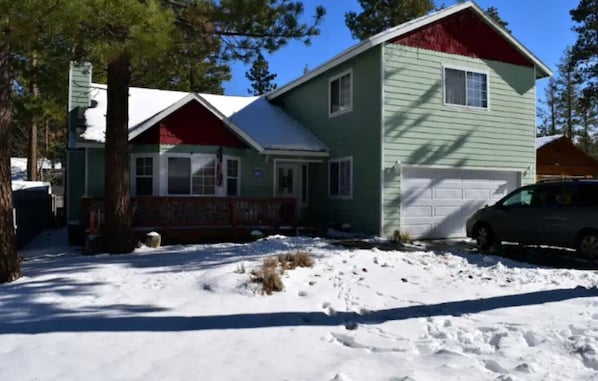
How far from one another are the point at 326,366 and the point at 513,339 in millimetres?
2159

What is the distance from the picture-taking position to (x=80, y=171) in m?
16.4

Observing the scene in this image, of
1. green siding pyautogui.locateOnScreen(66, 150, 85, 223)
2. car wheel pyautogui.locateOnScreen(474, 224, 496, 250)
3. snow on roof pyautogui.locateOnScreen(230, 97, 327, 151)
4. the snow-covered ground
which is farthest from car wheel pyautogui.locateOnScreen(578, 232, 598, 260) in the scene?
green siding pyautogui.locateOnScreen(66, 150, 85, 223)

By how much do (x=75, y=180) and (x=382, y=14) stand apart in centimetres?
2143

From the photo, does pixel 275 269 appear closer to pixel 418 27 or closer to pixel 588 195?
pixel 588 195

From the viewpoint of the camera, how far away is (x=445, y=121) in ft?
48.7

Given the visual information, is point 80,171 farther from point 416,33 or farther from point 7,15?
point 416,33

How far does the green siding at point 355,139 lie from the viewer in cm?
1409

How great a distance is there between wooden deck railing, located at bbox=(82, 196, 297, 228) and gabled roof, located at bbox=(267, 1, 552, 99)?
4.67 m

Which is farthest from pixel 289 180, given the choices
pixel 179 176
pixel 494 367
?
pixel 494 367

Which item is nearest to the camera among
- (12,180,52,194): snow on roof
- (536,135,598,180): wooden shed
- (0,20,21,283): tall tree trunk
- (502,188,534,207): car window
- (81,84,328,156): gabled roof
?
(0,20,21,283): tall tree trunk

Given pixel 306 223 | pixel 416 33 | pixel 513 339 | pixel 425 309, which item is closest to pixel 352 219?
pixel 306 223

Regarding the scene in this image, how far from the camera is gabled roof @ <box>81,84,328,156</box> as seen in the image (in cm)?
1470

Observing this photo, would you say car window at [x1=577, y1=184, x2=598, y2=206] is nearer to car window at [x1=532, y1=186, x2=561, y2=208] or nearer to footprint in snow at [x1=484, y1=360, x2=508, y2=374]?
car window at [x1=532, y1=186, x2=561, y2=208]

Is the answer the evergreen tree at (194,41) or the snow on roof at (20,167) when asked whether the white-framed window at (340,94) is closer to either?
the evergreen tree at (194,41)
